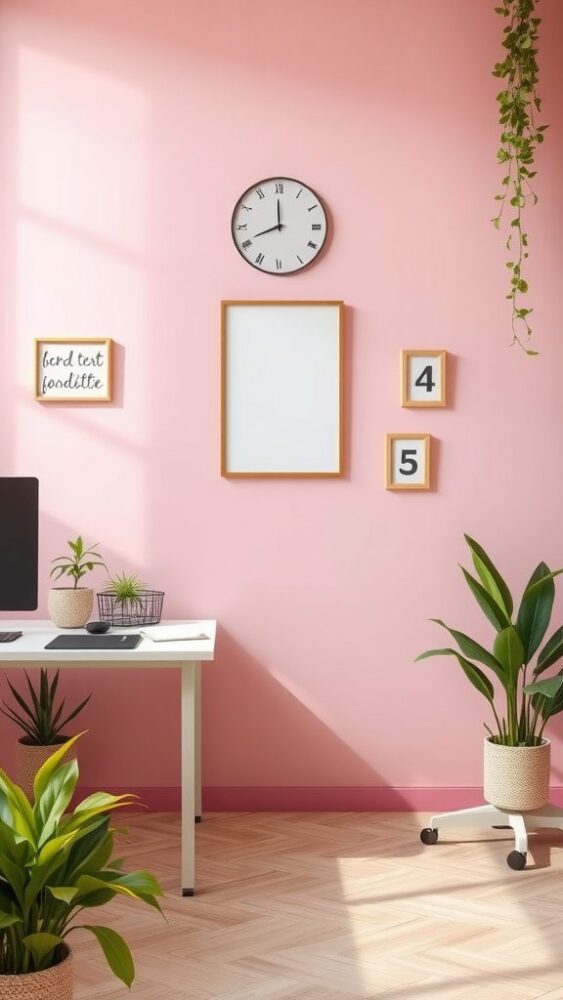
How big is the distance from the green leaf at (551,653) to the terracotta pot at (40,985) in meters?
2.05

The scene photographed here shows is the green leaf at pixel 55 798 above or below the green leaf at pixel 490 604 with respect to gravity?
below

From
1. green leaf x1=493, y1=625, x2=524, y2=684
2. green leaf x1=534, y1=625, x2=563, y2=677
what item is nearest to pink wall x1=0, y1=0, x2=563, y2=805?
Result: green leaf x1=534, y1=625, x2=563, y2=677

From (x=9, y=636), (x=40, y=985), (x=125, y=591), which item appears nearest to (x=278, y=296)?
(x=125, y=591)

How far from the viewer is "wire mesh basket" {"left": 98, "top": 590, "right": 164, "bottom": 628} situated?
391cm

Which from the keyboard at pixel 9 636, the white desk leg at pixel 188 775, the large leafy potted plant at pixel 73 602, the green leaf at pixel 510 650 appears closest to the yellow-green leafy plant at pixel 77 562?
the large leafy potted plant at pixel 73 602

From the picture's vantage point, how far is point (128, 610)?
3.93 m

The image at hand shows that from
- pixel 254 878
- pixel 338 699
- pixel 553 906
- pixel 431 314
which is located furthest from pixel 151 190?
pixel 553 906

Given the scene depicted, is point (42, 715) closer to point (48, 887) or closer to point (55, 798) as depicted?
point (55, 798)

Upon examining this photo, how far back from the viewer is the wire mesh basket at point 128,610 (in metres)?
3.91

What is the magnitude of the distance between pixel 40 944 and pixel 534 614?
209 centimetres

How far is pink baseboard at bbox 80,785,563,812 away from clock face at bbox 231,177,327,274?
1.81m

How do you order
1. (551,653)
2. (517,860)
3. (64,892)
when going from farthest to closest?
(551,653) < (517,860) < (64,892)

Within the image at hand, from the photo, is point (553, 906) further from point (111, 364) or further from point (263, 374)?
point (111, 364)

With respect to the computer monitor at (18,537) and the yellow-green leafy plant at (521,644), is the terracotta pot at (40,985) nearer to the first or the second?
the computer monitor at (18,537)
